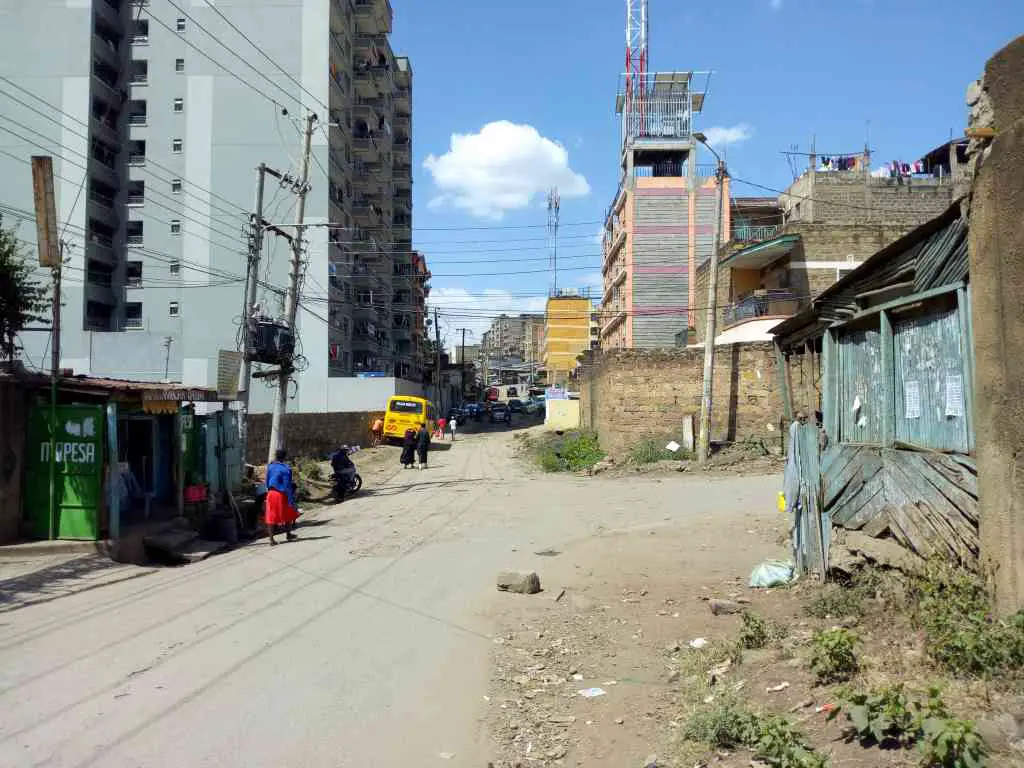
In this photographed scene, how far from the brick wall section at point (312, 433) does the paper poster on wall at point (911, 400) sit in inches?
854

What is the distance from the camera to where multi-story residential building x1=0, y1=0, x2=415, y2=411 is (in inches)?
1917

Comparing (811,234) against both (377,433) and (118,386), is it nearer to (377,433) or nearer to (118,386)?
(377,433)

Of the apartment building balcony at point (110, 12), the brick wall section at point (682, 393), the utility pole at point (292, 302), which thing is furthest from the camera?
the apartment building balcony at point (110, 12)

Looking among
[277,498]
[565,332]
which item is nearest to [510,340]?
[565,332]

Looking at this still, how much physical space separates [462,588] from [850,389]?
17.0ft

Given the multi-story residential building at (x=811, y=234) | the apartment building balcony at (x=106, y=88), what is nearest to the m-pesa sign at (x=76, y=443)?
the multi-story residential building at (x=811, y=234)

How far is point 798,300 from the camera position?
35.5 m

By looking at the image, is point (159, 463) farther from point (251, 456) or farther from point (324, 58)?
point (324, 58)

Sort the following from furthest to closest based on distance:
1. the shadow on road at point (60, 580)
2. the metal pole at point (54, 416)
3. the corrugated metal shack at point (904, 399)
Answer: the metal pole at point (54, 416) → the shadow on road at point (60, 580) → the corrugated metal shack at point (904, 399)

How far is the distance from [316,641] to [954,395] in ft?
19.4

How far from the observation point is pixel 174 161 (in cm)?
5097

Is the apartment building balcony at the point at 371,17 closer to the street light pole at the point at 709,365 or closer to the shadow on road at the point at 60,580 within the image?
the street light pole at the point at 709,365

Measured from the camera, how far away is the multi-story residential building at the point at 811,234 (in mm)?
36031

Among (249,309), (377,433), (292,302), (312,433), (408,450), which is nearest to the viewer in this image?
(249,309)
